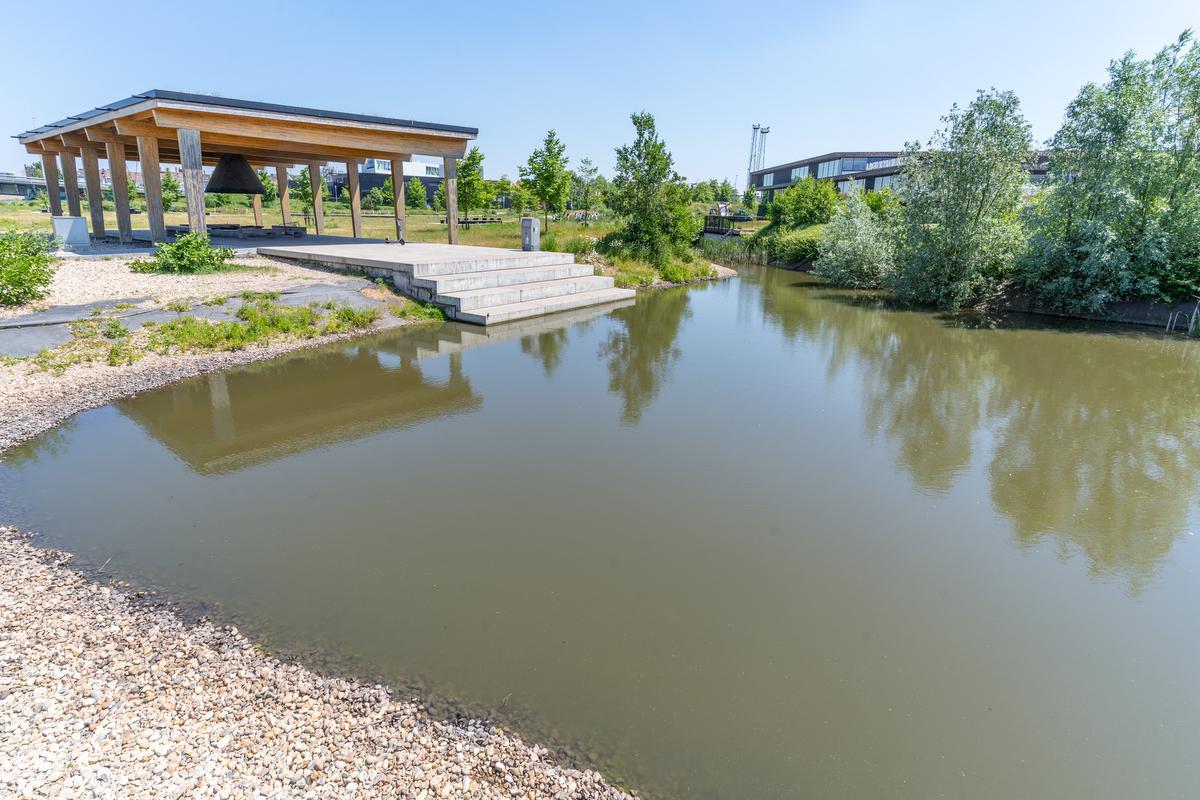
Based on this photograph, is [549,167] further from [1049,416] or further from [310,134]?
[1049,416]

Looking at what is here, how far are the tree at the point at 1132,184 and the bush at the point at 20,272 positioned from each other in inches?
869

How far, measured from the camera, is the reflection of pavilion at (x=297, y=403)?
6.97m

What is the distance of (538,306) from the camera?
15555mm

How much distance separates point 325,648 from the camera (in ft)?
12.4

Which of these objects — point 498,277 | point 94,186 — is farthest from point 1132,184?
point 94,186

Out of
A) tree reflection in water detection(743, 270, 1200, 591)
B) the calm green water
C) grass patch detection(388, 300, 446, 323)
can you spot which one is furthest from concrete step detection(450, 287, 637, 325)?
tree reflection in water detection(743, 270, 1200, 591)

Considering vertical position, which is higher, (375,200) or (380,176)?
(380,176)

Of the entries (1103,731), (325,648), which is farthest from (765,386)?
(325,648)

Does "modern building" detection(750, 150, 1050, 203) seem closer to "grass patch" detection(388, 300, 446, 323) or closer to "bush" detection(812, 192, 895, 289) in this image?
"bush" detection(812, 192, 895, 289)

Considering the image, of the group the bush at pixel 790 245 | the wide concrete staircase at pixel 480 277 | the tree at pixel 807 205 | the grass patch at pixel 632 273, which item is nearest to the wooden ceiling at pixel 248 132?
the wide concrete staircase at pixel 480 277

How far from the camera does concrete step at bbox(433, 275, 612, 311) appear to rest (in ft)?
46.3

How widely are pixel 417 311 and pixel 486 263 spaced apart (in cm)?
276

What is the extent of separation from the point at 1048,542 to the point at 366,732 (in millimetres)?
5476

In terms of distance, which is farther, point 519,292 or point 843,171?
point 843,171
